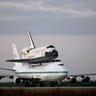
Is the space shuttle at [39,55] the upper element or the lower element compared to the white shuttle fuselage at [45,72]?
upper

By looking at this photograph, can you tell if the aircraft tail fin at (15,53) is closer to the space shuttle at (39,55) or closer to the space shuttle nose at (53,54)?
the space shuttle at (39,55)

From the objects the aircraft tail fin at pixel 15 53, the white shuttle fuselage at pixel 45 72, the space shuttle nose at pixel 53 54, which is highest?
the aircraft tail fin at pixel 15 53

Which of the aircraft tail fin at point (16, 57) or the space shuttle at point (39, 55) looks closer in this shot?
the space shuttle at point (39, 55)

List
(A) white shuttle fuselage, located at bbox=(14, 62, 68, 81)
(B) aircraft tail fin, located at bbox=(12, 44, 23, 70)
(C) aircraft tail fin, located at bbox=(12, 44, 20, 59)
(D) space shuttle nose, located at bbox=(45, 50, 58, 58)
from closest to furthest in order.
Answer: (A) white shuttle fuselage, located at bbox=(14, 62, 68, 81), (D) space shuttle nose, located at bbox=(45, 50, 58, 58), (B) aircraft tail fin, located at bbox=(12, 44, 23, 70), (C) aircraft tail fin, located at bbox=(12, 44, 20, 59)

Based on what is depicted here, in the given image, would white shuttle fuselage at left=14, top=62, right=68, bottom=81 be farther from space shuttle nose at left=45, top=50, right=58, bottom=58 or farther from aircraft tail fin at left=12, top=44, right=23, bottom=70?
space shuttle nose at left=45, top=50, right=58, bottom=58

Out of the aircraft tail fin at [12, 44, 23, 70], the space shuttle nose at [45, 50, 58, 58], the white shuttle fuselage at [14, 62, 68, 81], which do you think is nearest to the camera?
the white shuttle fuselage at [14, 62, 68, 81]

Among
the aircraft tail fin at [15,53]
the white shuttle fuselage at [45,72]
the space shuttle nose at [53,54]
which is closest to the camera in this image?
the white shuttle fuselage at [45,72]

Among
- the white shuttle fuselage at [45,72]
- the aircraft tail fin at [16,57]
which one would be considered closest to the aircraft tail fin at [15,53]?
the aircraft tail fin at [16,57]

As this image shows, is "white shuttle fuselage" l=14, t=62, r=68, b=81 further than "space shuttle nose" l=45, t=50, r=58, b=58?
No

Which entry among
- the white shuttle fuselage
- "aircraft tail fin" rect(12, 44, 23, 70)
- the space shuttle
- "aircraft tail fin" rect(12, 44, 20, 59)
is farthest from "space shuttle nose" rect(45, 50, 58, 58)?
"aircraft tail fin" rect(12, 44, 20, 59)

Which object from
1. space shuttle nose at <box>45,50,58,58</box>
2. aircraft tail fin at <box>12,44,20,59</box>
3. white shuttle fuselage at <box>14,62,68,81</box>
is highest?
aircraft tail fin at <box>12,44,20,59</box>

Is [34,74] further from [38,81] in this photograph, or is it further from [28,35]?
[28,35]

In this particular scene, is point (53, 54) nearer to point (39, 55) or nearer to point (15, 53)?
point (39, 55)

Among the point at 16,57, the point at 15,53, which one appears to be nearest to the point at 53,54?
the point at 16,57
